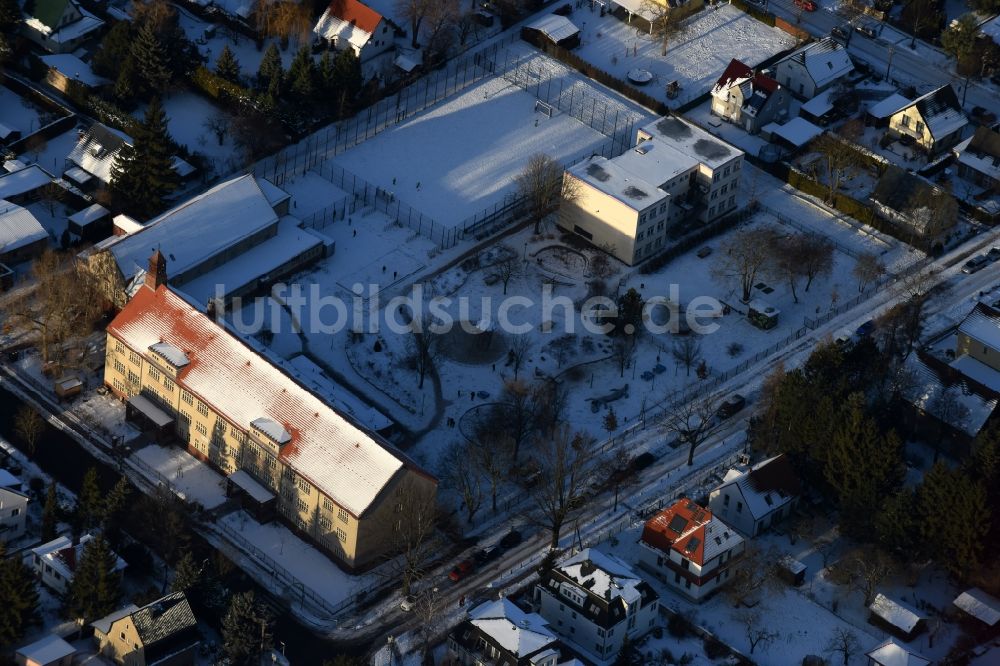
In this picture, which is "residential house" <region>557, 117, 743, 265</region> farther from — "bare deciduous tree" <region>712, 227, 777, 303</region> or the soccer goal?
the soccer goal

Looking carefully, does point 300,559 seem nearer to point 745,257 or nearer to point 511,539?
point 511,539

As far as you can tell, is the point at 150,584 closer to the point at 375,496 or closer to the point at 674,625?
the point at 375,496

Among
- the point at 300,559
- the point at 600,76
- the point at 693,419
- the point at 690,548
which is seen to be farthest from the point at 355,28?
the point at 690,548

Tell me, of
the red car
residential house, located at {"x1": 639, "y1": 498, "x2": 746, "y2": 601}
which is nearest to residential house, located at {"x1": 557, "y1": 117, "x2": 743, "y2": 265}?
residential house, located at {"x1": 639, "y1": 498, "x2": 746, "y2": 601}

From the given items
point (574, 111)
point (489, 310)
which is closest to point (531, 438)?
point (489, 310)

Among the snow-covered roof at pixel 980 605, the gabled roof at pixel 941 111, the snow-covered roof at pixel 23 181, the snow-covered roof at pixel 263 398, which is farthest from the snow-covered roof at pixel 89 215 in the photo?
the snow-covered roof at pixel 980 605

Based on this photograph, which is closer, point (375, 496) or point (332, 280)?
point (375, 496)

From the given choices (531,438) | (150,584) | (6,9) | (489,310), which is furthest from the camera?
(6,9)
